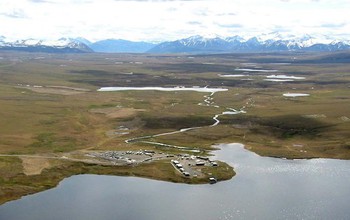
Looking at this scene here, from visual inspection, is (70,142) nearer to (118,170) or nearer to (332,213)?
(118,170)

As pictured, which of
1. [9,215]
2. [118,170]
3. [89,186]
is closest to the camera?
[9,215]

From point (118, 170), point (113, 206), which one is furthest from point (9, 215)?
point (118, 170)

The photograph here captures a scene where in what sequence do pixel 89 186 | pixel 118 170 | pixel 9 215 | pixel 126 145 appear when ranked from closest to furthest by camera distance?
pixel 9 215 < pixel 89 186 < pixel 118 170 < pixel 126 145

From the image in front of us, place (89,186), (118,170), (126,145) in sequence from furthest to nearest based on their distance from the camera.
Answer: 1. (126,145)
2. (118,170)
3. (89,186)

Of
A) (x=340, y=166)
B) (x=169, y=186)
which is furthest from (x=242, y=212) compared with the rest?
(x=340, y=166)

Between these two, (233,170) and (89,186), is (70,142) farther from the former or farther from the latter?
(233,170)

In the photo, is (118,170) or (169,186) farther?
(118,170)
